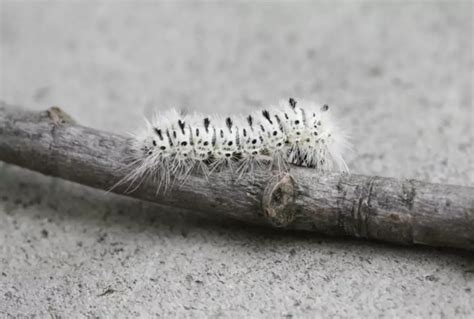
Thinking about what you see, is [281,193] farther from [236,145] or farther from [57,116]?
[57,116]

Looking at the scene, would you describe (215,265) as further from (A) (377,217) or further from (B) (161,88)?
(B) (161,88)

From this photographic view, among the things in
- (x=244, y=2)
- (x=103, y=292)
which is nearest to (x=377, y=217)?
(x=103, y=292)

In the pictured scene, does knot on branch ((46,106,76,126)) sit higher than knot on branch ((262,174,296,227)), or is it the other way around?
knot on branch ((46,106,76,126))

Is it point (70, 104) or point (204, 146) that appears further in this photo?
point (70, 104)

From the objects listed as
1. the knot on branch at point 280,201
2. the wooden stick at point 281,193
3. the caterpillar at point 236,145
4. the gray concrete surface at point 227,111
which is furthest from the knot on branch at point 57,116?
the knot on branch at point 280,201

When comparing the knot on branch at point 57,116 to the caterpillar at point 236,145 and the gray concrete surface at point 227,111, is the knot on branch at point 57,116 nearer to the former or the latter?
the caterpillar at point 236,145

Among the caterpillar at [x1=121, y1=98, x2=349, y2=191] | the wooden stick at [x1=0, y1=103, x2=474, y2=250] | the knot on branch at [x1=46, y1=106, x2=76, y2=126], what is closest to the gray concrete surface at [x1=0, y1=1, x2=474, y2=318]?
the wooden stick at [x1=0, y1=103, x2=474, y2=250]

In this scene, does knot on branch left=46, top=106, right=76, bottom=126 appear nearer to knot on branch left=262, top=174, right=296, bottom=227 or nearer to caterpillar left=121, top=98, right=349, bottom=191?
caterpillar left=121, top=98, right=349, bottom=191

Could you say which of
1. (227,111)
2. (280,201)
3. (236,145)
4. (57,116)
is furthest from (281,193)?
(227,111)
